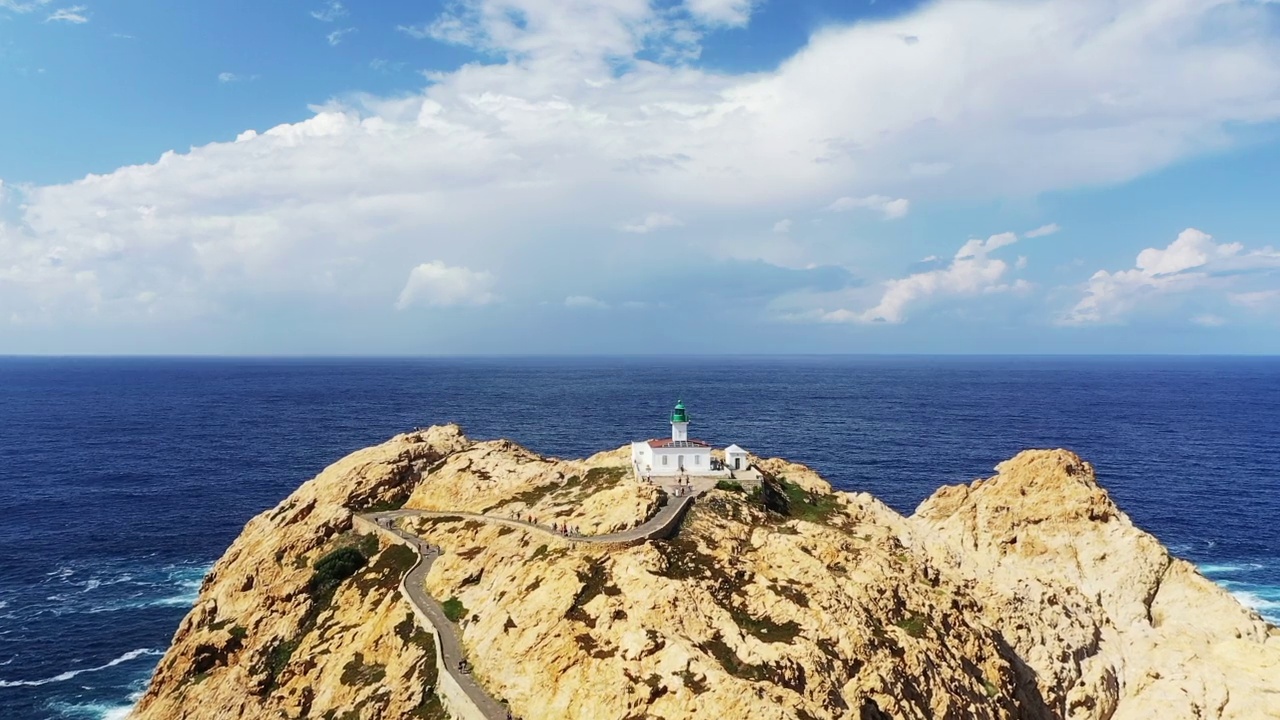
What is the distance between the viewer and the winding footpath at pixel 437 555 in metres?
37.9

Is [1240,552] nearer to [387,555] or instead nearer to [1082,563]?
[1082,563]

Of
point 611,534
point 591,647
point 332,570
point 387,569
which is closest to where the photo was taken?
point 591,647

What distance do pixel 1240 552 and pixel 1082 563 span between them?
145ft

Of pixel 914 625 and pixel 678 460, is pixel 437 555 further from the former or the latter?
pixel 914 625

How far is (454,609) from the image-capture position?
47281 millimetres

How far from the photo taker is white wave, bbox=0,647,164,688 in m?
60.6

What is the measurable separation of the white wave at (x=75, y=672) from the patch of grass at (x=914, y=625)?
219ft

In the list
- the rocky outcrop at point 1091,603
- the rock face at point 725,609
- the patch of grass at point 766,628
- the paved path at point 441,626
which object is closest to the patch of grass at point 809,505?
the rock face at point 725,609

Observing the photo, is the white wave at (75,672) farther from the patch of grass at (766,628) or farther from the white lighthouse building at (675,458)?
the patch of grass at (766,628)

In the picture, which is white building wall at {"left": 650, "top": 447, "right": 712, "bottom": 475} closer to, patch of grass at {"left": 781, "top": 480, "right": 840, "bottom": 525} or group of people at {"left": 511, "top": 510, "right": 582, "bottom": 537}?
patch of grass at {"left": 781, "top": 480, "right": 840, "bottom": 525}

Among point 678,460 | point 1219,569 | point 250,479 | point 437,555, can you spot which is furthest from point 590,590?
point 250,479

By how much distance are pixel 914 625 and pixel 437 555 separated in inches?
1405

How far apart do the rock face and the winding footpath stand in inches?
33.5

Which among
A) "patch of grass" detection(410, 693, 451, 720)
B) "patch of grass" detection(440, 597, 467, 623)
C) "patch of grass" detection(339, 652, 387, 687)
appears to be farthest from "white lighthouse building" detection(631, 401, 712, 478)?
"patch of grass" detection(410, 693, 451, 720)
